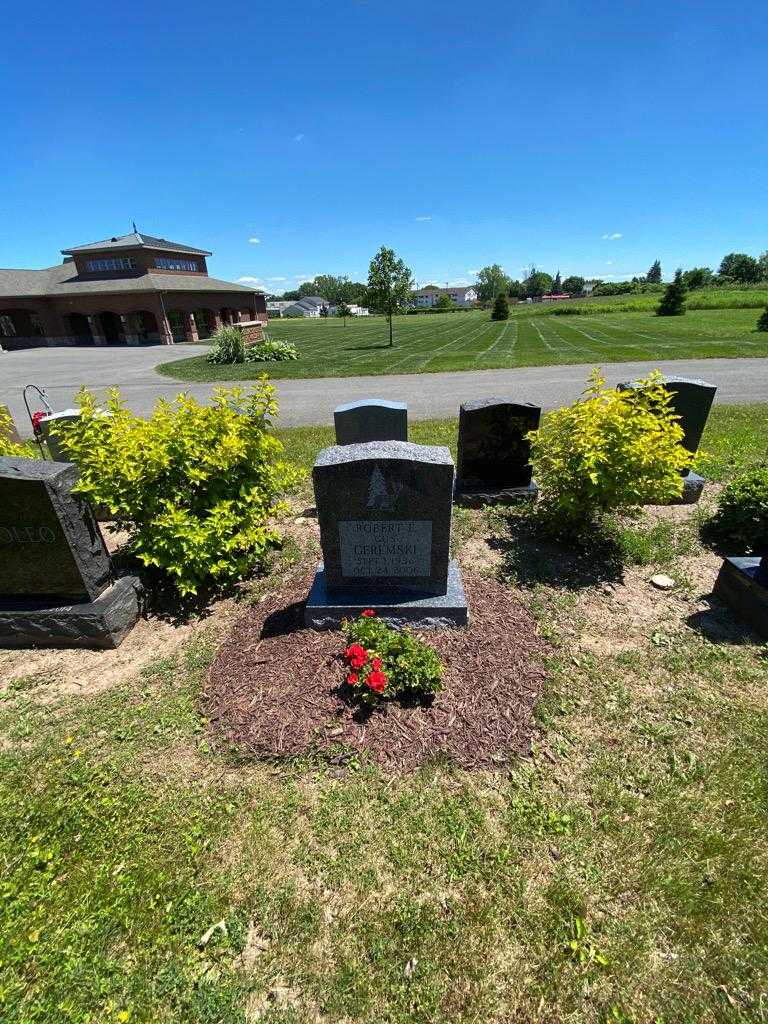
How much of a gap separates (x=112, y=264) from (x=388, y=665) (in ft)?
149

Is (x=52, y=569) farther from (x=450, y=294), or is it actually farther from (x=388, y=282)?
(x=450, y=294)

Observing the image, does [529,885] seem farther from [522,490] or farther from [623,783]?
[522,490]

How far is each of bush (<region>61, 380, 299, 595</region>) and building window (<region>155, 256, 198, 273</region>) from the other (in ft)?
135

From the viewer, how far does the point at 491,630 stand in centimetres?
421

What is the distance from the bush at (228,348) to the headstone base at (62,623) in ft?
70.5

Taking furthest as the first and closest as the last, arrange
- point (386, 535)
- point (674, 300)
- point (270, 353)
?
1. point (674, 300)
2. point (270, 353)
3. point (386, 535)

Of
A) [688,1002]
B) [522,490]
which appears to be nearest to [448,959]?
[688,1002]

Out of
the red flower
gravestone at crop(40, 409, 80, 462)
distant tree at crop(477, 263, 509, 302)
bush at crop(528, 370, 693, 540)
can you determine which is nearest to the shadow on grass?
bush at crop(528, 370, 693, 540)

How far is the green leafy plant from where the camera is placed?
343cm

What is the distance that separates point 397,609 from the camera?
4.21 metres

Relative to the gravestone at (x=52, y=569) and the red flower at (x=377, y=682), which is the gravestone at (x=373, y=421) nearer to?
the gravestone at (x=52, y=569)

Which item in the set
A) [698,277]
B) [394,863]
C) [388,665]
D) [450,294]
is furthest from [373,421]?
[450,294]

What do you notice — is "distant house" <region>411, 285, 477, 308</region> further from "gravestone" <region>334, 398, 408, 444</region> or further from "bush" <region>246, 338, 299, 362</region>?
"gravestone" <region>334, 398, 408, 444</region>

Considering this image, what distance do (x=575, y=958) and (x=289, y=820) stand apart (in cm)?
162
